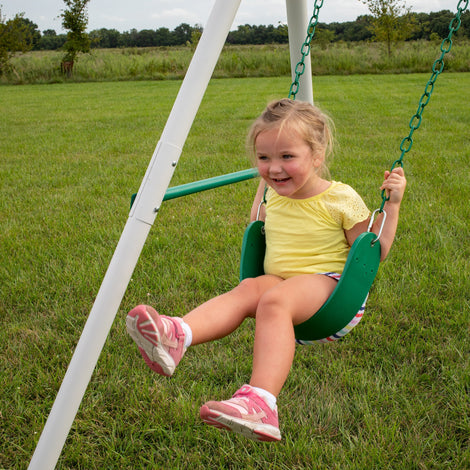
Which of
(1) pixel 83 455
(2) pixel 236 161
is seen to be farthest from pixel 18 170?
(1) pixel 83 455

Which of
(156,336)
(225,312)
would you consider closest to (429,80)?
(225,312)

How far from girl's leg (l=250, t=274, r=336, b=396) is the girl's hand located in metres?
0.37

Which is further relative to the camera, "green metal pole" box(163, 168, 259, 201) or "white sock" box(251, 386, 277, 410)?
"green metal pole" box(163, 168, 259, 201)

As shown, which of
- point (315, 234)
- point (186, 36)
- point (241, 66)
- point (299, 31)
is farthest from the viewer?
point (186, 36)

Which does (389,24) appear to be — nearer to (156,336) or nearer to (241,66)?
(241,66)

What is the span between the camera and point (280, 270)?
1986mm


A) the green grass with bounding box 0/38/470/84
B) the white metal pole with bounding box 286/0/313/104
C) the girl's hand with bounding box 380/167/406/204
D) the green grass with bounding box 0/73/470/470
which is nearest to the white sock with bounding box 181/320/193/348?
the green grass with bounding box 0/73/470/470

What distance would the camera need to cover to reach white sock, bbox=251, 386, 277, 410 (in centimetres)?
147

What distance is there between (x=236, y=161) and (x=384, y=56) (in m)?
19.0

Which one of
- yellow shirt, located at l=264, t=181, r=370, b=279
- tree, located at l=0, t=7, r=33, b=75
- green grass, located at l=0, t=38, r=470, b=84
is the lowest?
yellow shirt, located at l=264, t=181, r=370, b=279

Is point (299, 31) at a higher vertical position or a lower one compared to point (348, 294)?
higher

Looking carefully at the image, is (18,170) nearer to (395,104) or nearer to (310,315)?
(310,315)

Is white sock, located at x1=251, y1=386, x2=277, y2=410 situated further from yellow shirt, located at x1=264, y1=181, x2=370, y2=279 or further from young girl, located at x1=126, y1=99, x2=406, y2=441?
yellow shirt, located at x1=264, y1=181, x2=370, y2=279

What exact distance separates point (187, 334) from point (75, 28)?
26.6 m
